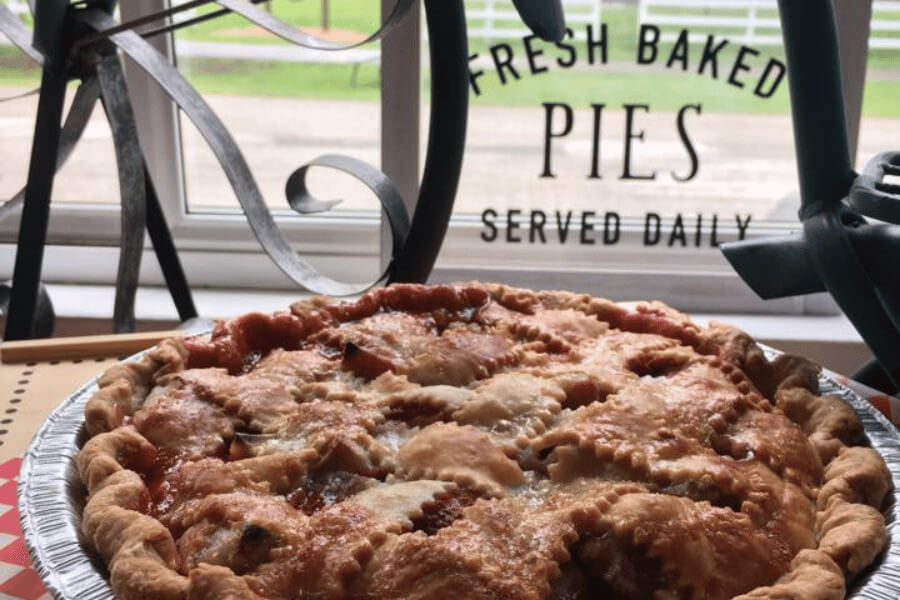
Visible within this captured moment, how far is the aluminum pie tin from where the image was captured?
75 cm

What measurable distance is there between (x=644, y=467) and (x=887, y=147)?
4.66 feet

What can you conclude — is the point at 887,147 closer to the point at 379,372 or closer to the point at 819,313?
the point at 819,313

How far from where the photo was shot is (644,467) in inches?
35.0

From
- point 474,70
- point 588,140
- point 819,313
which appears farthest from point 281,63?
point 819,313

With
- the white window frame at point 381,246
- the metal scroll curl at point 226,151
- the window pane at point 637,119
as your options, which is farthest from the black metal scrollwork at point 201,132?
the window pane at point 637,119

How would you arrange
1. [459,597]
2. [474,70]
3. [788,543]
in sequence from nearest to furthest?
[459,597]
[788,543]
[474,70]

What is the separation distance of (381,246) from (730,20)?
80 centimetres

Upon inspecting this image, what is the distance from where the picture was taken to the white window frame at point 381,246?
1.96 m

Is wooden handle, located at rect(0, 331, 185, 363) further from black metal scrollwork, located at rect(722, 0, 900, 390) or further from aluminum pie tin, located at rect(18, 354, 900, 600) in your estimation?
black metal scrollwork, located at rect(722, 0, 900, 390)

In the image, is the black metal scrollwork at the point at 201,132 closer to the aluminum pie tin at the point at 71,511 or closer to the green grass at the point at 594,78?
the aluminum pie tin at the point at 71,511

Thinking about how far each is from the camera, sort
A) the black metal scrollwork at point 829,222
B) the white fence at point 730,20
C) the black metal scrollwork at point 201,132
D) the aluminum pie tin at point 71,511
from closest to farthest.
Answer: the aluminum pie tin at point 71,511
the black metal scrollwork at point 829,222
the black metal scrollwork at point 201,132
the white fence at point 730,20

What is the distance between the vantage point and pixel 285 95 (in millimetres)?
2123

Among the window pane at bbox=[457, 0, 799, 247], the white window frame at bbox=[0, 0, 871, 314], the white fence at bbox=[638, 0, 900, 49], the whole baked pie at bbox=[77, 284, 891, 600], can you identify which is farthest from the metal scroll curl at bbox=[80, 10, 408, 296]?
the white fence at bbox=[638, 0, 900, 49]

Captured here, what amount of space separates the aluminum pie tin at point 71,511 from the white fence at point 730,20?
110cm
